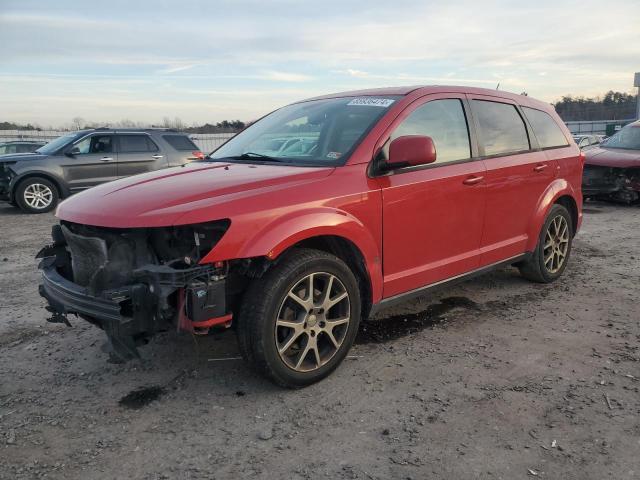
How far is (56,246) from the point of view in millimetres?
3492

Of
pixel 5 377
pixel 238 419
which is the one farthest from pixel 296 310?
pixel 5 377

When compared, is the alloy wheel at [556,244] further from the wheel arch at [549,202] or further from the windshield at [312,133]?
the windshield at [312,133]

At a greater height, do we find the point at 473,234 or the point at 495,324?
the point at 473,234

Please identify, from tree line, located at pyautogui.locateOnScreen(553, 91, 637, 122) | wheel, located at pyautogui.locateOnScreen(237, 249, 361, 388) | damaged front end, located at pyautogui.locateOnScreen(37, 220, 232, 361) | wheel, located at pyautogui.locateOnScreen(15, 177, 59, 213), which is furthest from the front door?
tree line, located at pyautogui.locateOnScreen(553, 91, 637, 122)

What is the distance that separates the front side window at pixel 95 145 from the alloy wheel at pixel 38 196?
1.03 metres

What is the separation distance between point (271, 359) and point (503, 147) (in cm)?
279

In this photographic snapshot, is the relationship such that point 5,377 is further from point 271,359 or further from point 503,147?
point 503,147

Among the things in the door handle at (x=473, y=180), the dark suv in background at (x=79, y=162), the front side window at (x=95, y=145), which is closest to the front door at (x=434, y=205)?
the door handle at (x=473, y=180)

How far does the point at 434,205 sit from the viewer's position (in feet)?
12.4

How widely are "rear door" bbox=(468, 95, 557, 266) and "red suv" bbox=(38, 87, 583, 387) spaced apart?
18 millimetres

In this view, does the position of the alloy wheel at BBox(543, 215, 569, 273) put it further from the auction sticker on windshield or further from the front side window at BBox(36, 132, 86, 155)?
Answer: the front side window at BBox(36, 132, 86, 155)

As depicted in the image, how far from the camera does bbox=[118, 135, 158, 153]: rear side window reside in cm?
1125

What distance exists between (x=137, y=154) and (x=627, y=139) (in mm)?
10051

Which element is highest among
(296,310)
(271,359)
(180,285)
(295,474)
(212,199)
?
(212,199)
